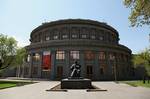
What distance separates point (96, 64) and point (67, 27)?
1726 centimetres

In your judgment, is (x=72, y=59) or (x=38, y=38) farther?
(x=38, y=38)

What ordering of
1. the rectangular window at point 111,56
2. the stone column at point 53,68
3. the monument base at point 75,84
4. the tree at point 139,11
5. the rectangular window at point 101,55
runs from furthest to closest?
the rectangular window at point 111,56, the rectangular window at point 101,55, the stone column at point 53,68, the monument base at point 75,84, the tree at point 139,11

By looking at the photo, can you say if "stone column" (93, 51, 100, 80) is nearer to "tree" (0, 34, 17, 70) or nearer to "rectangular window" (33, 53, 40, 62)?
"rectangular window" (33, 53, 40, 62)

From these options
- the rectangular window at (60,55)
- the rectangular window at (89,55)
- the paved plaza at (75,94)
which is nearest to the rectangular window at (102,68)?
the rectangular window at (89,55)

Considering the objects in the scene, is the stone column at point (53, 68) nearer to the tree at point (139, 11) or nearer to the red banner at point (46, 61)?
the red banner at point (46, 61)

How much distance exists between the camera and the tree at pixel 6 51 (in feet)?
160

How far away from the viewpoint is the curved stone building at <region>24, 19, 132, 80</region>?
188 ft

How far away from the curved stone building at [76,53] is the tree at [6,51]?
12.2m

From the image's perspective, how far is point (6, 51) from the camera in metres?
49.1

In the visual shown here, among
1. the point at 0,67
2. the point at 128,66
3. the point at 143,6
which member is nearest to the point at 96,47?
the point at 128,66

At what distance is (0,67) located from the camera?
4825cm

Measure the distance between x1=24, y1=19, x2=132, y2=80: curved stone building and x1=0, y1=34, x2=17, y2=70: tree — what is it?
12195 millimetres

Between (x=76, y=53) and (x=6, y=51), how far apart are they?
1950cm

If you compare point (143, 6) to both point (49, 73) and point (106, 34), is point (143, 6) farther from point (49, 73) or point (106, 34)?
point (106, 34)
